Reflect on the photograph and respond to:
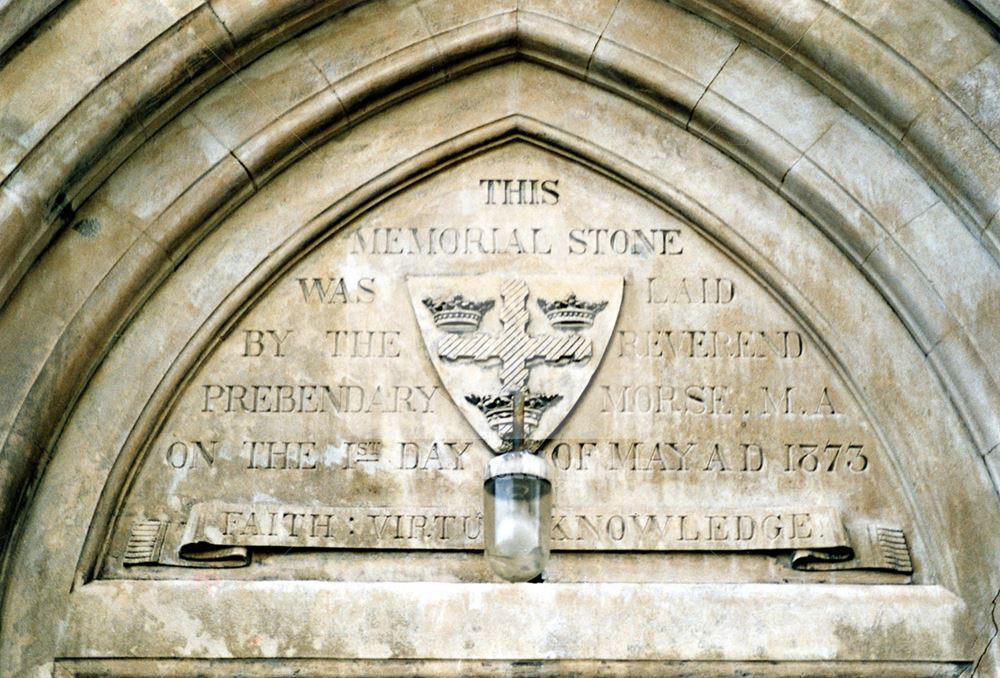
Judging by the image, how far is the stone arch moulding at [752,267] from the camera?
329 inches

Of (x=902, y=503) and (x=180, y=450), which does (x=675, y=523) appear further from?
(x=180, y=450)

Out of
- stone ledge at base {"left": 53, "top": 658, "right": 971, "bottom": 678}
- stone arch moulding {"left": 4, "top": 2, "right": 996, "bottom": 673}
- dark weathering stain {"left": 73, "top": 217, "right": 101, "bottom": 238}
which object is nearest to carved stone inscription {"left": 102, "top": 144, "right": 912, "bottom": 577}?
stone arch moulding {"left": 4, "top": 2, "right": 996, "bottom": 673}

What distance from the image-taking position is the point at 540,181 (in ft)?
30.2

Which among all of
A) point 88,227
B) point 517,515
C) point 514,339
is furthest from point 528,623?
point 88,227

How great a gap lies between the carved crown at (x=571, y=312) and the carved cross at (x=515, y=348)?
61 millimetres

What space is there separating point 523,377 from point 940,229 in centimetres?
196

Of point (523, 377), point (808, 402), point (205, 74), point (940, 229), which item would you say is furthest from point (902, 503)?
point (205, 74)

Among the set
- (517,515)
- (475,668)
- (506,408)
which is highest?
(506,408)

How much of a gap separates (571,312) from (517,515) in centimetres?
178

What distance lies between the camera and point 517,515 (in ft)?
24.0

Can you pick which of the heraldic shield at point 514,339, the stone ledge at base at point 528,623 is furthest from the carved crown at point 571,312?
the stone ledge at base at point 528,623

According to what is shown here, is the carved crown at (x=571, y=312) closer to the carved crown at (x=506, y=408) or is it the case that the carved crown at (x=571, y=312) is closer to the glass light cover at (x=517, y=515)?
the carved crown at (x=506, y=408)

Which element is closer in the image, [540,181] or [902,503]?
[902,503]

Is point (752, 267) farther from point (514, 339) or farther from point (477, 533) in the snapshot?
point (477, 533)
